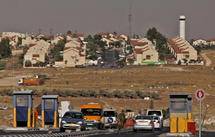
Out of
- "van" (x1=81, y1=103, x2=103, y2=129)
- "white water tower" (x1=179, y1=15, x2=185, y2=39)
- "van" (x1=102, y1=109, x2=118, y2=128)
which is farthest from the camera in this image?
"white water tower" (x1=179, y1=15, x2=185, y2=39)

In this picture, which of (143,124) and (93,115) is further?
(93,115)

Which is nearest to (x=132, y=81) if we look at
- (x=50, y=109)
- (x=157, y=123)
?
(x=157, y=123)

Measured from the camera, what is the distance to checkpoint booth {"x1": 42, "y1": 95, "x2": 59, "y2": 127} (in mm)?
25047

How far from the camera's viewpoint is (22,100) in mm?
23344

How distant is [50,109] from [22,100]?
2.49m

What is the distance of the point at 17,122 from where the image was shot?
2359 cm

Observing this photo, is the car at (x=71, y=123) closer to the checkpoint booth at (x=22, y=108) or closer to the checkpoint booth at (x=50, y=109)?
the checkpoint booth at (x=50, y=109)

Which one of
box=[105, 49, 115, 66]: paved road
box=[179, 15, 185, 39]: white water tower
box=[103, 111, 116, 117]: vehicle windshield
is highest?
box=[179, 15, 185, 39]: white water tower

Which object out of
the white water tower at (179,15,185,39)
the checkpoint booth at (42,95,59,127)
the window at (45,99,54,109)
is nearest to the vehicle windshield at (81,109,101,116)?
the checkpoint booth at (42,95,59,127)

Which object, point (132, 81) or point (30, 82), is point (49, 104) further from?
point (132, 81)

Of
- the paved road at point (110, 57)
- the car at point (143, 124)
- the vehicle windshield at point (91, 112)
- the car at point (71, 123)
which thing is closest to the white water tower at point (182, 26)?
the paved road at point (110, 57)

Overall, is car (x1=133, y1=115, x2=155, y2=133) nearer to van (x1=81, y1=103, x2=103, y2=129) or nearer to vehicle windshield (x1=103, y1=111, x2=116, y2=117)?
van (x1=81, y1=103, x2=103, y2=129)

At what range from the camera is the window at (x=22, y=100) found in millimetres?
23203

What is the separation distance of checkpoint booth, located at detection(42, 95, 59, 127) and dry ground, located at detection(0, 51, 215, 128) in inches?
1193
